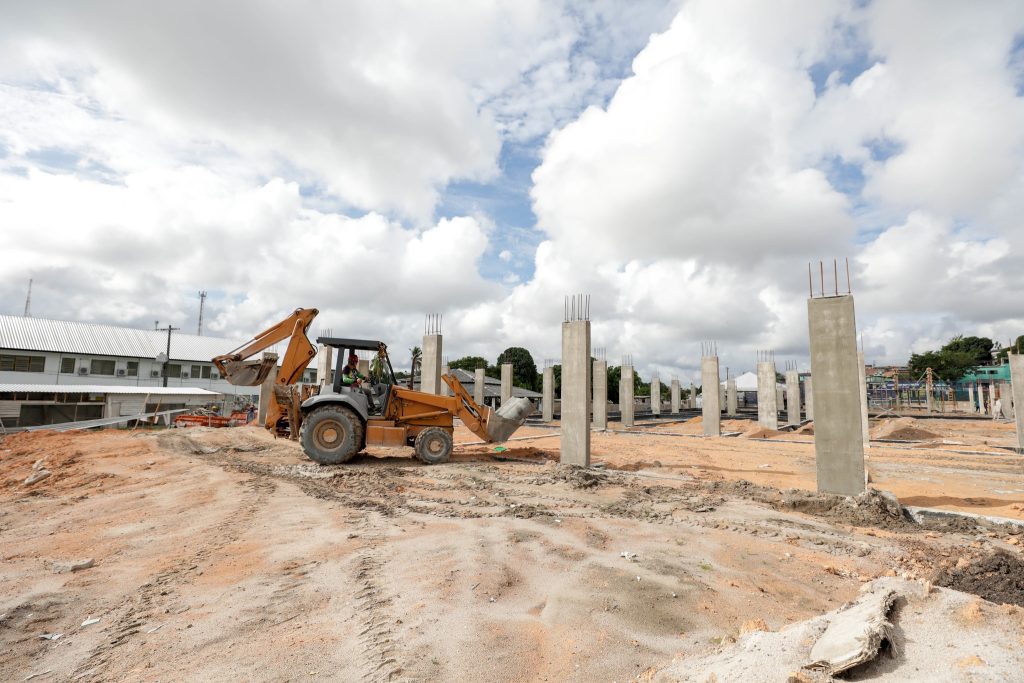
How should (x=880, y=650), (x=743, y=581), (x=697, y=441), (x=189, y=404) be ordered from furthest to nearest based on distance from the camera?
(x=189, y=404), (x=697, y=441), (x=743, y=581), (x=880, y=650)

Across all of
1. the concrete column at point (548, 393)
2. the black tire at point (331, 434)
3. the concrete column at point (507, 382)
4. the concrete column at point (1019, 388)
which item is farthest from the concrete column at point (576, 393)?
the concrete column at point (548, 393)

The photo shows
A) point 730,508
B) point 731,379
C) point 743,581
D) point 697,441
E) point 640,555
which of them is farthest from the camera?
point 731,379

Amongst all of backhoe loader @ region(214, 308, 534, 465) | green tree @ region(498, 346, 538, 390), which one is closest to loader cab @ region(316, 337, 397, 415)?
backhoe loader @ region(214, 308, 534, 465)

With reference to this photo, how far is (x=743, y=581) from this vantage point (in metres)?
4.62

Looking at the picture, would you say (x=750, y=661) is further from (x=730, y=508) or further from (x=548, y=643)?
(x=730, y=508)

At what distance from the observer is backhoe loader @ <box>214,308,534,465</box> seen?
10023mm

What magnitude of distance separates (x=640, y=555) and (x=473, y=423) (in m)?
6.56

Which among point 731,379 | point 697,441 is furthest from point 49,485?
point 731,379

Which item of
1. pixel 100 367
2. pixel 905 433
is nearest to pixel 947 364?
pixel 905 433

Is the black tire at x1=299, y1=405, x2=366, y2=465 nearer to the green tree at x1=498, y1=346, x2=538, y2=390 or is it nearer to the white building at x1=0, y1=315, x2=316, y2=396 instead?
the white building at x1=0, y1=315, x2=316, y2=396

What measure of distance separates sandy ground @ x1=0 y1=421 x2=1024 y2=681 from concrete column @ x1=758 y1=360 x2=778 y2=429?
13.8 m

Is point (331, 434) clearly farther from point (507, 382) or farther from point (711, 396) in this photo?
point (507, 382)

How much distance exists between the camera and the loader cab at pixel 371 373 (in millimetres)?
9945

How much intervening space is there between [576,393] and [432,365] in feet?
22.5
